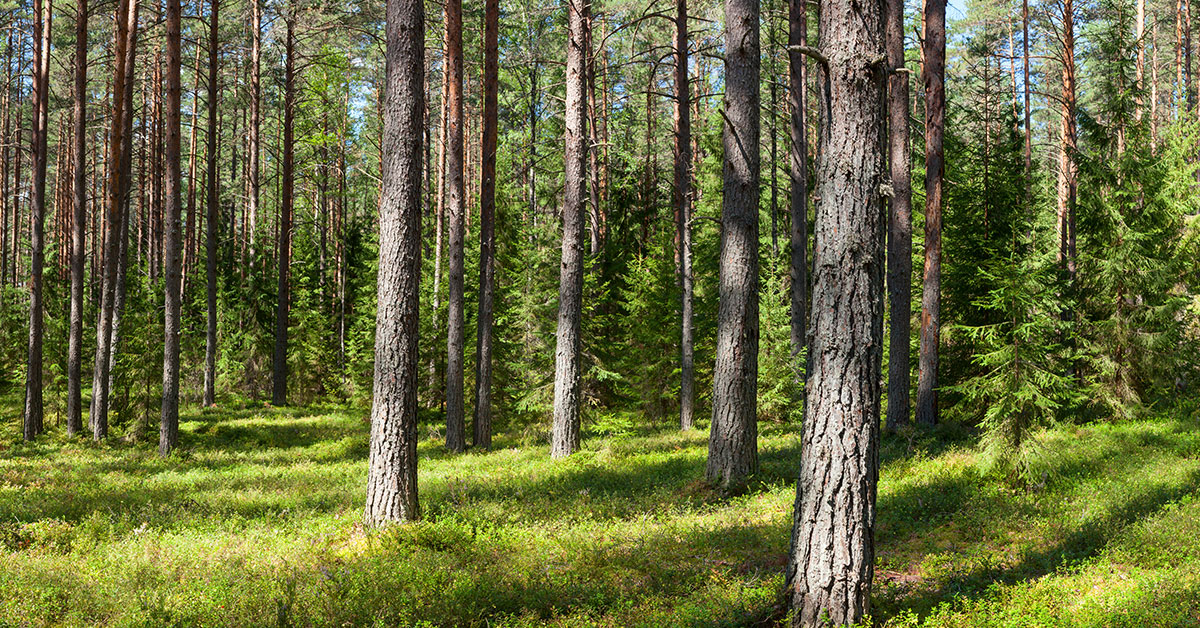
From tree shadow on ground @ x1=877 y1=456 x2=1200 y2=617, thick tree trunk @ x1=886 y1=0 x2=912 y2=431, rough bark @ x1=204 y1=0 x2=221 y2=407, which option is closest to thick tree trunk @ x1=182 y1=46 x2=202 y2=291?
rough bark @ x1=204 y1=0 x2=221 y2=407

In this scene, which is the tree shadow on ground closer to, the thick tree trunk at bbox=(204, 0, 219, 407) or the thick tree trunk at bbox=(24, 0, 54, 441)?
the thick tree trunk at bbox=(204, 0, 219, 407)

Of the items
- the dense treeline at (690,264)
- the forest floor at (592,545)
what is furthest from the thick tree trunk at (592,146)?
the forest floor at (592,545)

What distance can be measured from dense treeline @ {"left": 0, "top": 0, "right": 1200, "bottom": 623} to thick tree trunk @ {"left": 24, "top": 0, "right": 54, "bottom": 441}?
90mm

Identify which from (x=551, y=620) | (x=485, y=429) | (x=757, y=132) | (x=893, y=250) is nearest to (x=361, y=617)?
(x=551, y=620)

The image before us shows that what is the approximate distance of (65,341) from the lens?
Result: 25.2 metres

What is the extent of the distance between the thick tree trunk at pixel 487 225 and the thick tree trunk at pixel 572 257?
107 inches

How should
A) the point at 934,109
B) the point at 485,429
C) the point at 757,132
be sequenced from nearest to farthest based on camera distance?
1. the point at 757,132
2. the point at 934,109
3. the point at 485,429

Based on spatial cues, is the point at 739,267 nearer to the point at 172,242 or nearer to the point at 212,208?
the point at 172,242

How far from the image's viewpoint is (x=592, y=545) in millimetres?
7512

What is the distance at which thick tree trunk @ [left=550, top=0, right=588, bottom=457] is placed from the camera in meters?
13.0

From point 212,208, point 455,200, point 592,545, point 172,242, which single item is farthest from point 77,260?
point 592,545

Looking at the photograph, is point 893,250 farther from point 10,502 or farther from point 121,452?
point 121,452

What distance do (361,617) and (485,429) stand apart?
1083 cm

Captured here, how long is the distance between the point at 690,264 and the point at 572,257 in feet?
16.7
